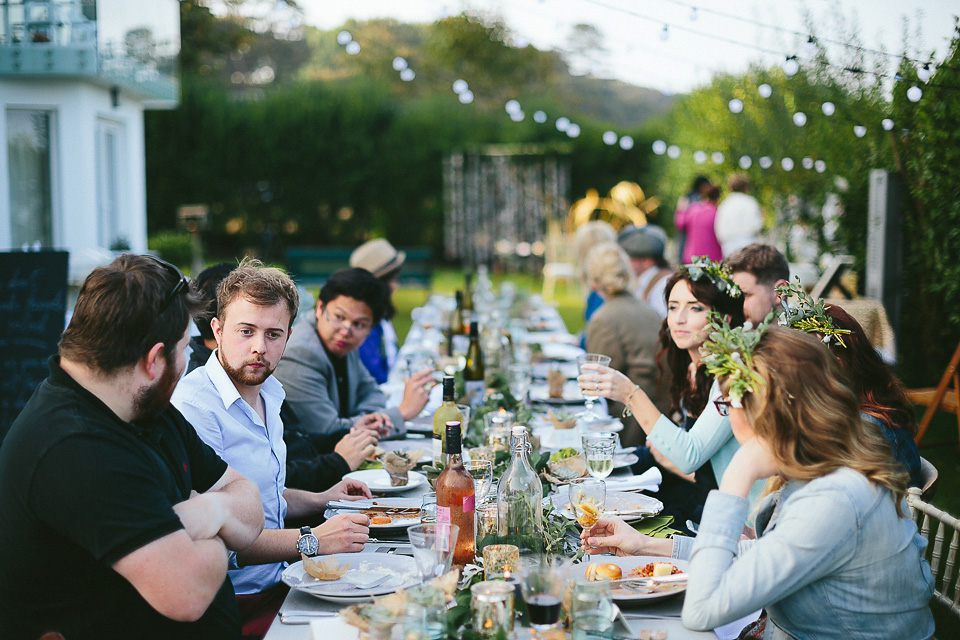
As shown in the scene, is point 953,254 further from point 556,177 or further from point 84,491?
point 556,177

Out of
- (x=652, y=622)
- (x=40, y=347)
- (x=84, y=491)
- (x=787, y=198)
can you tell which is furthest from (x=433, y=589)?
(x=787, y=198)

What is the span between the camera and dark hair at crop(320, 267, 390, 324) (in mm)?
3289

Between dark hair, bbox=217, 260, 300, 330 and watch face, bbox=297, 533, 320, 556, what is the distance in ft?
2.12

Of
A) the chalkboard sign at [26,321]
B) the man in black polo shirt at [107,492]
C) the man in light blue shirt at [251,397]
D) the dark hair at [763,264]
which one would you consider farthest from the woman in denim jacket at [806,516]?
the chalkboard sign at [26,321]

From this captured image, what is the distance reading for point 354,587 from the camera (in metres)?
1.70

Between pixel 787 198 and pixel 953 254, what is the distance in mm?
4627

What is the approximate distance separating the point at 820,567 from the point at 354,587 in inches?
34.9

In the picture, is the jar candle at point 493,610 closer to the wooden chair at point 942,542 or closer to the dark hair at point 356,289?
the wooden chair at point 942,542

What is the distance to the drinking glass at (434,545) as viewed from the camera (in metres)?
1.54

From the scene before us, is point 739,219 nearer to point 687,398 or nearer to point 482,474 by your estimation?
point 687,398

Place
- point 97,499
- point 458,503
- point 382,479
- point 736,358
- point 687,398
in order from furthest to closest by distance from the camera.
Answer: point 687,398 < point 382,479 < point 458,503 < point 736,358 < point 97,499

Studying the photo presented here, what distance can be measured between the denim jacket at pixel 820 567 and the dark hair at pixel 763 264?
1.62 metres

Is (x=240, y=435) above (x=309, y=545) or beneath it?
above

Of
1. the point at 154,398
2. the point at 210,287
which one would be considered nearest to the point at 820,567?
the point at 154,398
